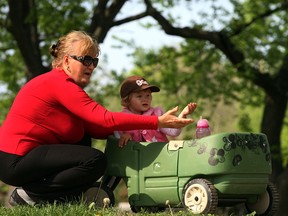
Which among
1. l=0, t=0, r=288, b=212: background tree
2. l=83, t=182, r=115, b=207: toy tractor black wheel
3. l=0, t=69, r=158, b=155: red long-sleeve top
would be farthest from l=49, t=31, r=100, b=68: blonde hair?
l=0, t=0, r=288, b=212: background tree

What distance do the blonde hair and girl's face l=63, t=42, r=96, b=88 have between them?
0.12 ft

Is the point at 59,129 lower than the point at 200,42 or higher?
lower

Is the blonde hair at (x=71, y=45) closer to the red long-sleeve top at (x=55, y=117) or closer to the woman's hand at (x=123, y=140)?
the red long-sleeve top at (x=55, y=117)

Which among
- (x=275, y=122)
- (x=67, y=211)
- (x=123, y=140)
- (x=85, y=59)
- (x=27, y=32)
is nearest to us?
(x=67, y=211)

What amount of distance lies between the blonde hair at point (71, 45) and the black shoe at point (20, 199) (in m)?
1.03

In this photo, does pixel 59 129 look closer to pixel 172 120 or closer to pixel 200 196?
pixel 172 120

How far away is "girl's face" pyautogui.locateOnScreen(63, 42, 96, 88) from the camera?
5637mm

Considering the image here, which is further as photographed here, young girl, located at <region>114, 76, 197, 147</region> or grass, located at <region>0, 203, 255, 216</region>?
young girl, located at <region>114, 76, 197, 147</region>

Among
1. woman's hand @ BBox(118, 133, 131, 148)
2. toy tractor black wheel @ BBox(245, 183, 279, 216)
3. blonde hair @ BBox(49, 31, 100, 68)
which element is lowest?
toy tractor black wheel @ BBox(245, 183, 279, 216)

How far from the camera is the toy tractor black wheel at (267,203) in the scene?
5.67 meters

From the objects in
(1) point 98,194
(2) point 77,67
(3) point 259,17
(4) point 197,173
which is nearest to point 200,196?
(4) point 197,173

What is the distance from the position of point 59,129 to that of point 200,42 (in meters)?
12.3

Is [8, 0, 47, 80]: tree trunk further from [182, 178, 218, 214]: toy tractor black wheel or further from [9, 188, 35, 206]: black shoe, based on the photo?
[182, 178, 218, 214]: toy tractor black wheel

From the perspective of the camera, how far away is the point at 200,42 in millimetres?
17500
